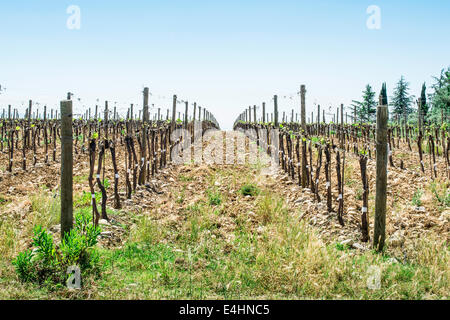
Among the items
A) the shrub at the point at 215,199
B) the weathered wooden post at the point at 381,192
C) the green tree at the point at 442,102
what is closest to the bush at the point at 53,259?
the shrub at the point at 215,199

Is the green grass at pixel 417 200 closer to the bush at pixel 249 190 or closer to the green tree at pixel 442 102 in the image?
the bush at pixel 249 190

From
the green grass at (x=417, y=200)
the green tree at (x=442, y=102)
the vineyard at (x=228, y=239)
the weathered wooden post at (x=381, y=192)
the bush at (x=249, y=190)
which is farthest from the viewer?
the green tree at (x=442, y=102)

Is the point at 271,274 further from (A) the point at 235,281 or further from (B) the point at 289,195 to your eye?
(B) the point at 289,195

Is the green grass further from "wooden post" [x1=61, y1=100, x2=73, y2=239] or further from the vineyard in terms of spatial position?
"wooden post" [x1=61, y1=100, x2=73, y2=239]

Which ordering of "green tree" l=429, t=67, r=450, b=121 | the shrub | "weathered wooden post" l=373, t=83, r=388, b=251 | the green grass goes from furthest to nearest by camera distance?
"green tree" l=429, t=67, r=450, b=121 < the shrub < the green grass < "weathered wooden post" l=373, t=83, r=388, b=251

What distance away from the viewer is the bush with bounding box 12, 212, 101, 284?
3843mm

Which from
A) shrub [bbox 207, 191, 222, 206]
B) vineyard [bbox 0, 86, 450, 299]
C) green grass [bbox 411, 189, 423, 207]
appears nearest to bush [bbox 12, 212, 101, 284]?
vineyard [bbox 0, 86, 450, 299]

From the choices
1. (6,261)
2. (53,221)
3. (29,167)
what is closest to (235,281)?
(6,261)

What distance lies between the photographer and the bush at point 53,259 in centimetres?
384

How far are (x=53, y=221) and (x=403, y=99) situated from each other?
48555 mm

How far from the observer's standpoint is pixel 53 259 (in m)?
3.99

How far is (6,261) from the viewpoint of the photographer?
13.9ft

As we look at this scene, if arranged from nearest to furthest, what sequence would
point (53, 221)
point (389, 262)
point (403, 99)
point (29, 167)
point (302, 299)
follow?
1. point (302, 299)
2. point (389, 262)
3. point (53, 221)
4. point (29, 167)
5. point (403, 99)
